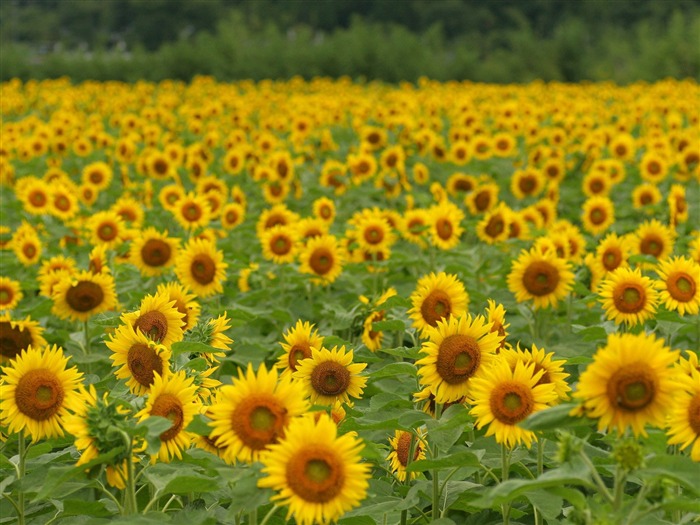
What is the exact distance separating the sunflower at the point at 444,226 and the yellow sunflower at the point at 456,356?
10.8 feet

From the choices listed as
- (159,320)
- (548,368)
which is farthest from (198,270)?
(548,368)

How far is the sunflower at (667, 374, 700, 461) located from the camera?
2.29 m

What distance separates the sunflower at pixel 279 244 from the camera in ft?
19.9

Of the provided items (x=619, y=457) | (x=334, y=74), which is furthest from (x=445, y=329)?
(x=334, y=74)

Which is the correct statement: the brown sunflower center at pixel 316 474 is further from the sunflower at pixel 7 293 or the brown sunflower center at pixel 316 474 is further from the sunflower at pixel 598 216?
the sunflower at pixel 598 216

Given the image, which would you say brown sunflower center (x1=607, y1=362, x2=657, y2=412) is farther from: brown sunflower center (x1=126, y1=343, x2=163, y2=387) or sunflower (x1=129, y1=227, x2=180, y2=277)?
sunflower (x1=129, y1=227, x2=180, y2=277)

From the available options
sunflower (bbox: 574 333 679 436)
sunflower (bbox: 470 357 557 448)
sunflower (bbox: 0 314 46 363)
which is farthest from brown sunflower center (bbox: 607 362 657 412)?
sunflower (bbox: 0 314 46 363)

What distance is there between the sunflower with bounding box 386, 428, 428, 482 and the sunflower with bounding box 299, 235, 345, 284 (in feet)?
7.94

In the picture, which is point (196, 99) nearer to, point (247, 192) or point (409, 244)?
point (247, 192)

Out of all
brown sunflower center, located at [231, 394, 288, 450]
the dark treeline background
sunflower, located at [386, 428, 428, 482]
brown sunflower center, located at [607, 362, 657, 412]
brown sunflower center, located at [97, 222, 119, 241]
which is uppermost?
the dark treeline background

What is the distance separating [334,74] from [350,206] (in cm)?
1947

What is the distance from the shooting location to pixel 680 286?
4.22 m

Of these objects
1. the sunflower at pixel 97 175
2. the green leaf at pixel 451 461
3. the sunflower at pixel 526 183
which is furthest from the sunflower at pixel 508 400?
the sunflower at pixel 97 175

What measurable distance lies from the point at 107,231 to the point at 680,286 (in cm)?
395
